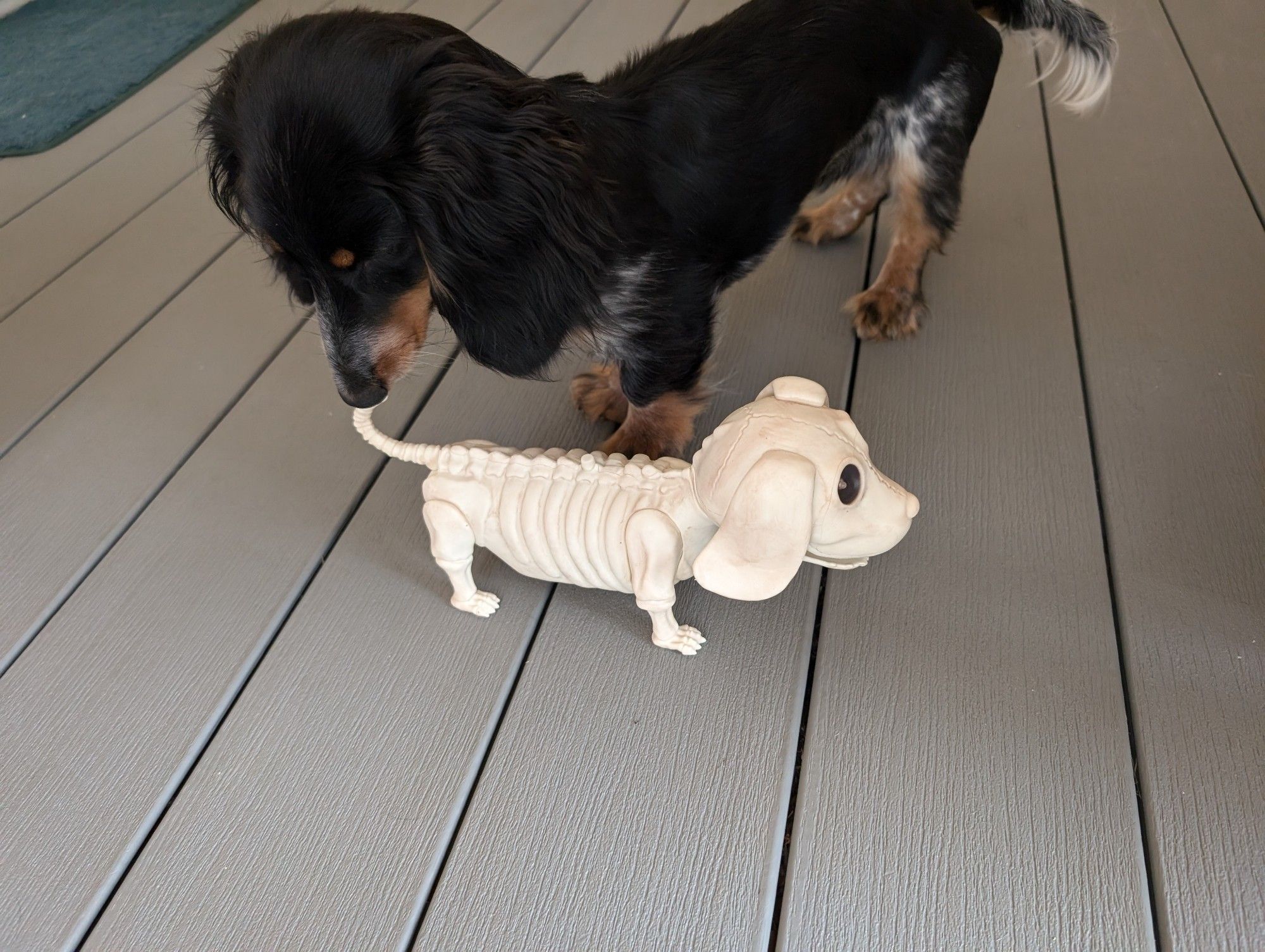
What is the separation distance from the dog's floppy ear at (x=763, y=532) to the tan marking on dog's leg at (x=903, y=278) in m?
0.82

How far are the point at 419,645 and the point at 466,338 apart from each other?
418 mm

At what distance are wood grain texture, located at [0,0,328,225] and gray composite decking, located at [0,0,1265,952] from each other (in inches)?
22.7

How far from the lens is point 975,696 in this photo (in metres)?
1.08

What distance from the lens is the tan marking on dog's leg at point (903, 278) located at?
1617 millimetres

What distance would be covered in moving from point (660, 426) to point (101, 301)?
127 cm

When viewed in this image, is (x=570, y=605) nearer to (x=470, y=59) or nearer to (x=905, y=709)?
(x=905, y=709)

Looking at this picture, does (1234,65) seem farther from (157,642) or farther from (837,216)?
(157,642)

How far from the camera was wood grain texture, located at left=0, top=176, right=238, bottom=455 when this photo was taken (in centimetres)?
165

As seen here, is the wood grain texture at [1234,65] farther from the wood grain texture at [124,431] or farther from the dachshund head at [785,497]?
the wood grain texture at [124,431]

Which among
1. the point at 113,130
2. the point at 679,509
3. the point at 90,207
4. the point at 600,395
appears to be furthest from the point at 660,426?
the point at 113,130

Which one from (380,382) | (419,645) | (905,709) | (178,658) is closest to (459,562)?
(419,645)

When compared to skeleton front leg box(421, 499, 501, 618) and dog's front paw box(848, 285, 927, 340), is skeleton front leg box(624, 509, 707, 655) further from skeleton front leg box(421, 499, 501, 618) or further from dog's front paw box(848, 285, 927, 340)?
dog's front paw box(848, 285, 927, 340)

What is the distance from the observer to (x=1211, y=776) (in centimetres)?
98

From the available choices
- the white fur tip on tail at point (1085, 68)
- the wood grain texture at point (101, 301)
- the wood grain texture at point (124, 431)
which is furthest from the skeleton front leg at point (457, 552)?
the white fur tip on tail at point (1085, 68)
